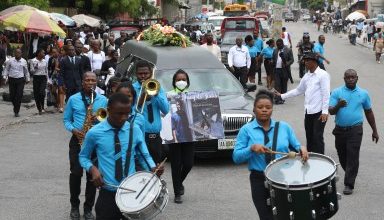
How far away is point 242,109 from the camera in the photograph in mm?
12297

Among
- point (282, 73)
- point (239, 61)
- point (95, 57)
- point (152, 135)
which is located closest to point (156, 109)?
point (152, 135)

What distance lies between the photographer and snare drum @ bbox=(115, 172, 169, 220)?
583cm

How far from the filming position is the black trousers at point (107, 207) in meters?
6.20

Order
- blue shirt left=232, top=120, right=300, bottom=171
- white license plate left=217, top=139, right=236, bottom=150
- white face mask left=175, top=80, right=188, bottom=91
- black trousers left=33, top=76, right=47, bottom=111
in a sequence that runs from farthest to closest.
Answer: black trousers left=33, top=76, right=47, bottom=111 → white license plate left=217, top=139, right=236, bottom=150 → white face mask left=175, top=80, right=188, bottom=91 → blue shirt left=232, top=120, right=300, bottom=171

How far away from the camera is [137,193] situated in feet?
19.6

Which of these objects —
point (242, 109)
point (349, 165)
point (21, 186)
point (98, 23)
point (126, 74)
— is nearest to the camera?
point (349, 165)

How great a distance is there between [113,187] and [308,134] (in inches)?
211

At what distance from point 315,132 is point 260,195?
435 cm

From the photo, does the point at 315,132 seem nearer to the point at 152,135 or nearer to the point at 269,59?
the point at 152,135

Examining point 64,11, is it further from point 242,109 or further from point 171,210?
point 171,210

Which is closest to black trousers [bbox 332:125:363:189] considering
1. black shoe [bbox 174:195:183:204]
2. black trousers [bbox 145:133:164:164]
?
black shoe [bbox 174:195:183:204]

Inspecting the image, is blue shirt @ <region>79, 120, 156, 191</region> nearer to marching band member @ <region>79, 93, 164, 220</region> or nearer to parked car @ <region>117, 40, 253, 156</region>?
marching band member @ <region>79, 93, 164, 220</region>

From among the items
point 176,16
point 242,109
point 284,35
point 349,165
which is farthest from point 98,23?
point 176,16

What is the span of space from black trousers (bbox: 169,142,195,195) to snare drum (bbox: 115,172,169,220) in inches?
132
